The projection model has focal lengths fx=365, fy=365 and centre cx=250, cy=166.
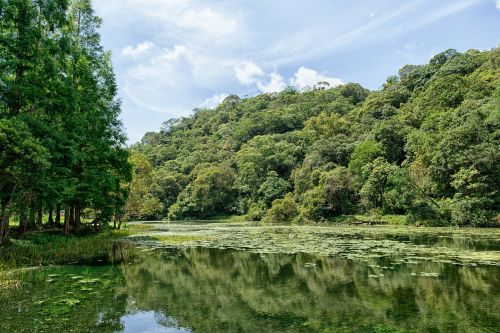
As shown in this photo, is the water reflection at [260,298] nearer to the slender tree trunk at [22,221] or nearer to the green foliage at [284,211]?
the slender tree trunk at [22,221]

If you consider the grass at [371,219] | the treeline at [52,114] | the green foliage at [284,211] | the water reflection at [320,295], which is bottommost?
the water reflection at [320,295]

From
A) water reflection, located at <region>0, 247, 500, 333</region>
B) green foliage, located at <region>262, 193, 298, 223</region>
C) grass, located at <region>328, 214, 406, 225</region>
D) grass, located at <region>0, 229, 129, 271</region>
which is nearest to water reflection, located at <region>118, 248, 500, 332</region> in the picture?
water reflection, located at <region>0, 247, 500, 333</region>

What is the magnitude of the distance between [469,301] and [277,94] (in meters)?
157

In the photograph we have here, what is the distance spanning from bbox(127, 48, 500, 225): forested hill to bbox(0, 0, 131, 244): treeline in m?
17.5

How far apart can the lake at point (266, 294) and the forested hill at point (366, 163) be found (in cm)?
2610

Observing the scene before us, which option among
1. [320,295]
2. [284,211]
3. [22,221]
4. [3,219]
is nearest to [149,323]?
[320,295]

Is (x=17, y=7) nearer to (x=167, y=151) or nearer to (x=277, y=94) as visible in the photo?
(x=167, y=151)

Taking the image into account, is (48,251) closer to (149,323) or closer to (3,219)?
(3,219)

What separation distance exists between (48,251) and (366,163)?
47.8 metres

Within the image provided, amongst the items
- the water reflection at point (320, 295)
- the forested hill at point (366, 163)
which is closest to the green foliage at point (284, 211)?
the forested hill at point (366, 163)

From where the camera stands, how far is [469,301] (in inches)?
342

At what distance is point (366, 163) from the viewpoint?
55.8 metres

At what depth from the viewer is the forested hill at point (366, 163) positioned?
129 feet

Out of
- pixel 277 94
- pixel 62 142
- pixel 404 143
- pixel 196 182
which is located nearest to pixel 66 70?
pixel 62 142
